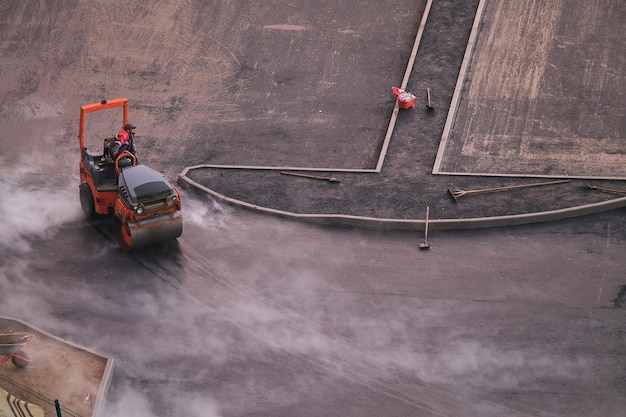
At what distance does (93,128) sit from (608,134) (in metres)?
13.9

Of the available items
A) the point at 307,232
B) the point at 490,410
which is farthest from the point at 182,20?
the point at 490,410

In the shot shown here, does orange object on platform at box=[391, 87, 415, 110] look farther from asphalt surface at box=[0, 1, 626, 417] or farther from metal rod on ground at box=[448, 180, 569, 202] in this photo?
metal rod on ground at box=[448, 180, 569, 202]

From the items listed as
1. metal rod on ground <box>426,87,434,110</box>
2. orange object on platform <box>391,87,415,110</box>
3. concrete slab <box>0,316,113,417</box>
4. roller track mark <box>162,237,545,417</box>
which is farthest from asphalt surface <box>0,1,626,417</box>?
orange object on platform <box>391,87,415,110</box>

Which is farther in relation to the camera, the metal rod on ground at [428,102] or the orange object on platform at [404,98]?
the metal rod on ground at [428,102]

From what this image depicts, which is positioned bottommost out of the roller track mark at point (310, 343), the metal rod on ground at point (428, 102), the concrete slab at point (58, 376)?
the concrete slab at point (58, 376)

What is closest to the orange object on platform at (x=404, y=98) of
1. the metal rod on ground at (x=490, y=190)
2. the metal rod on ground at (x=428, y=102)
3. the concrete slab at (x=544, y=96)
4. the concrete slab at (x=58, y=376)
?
the metal rod on ground at (x=428, y=102)

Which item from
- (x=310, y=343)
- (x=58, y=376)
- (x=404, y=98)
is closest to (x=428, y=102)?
(x=404, y=98)

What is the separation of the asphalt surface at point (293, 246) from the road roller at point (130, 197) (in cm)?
60

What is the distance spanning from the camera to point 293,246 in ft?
84.4

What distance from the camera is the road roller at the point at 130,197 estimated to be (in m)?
24.4

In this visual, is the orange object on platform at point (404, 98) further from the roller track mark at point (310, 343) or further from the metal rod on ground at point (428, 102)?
the roller track mark at point (310, 343)

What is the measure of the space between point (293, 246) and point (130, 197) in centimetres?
397

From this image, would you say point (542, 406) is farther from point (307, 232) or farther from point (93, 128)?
point (93, 128)

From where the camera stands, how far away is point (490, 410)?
21.3 m
